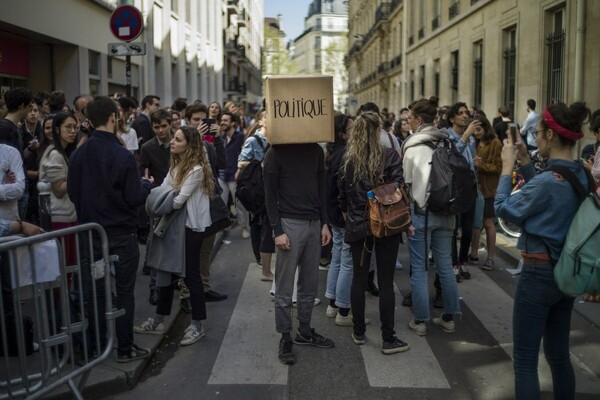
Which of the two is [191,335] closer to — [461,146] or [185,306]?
[185,306]

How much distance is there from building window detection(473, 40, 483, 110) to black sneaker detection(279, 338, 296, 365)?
17.9 m

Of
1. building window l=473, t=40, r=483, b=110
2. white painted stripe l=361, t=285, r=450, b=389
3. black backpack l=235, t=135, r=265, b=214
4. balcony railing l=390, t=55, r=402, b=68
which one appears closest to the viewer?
white painted stripe l=361, t=285, r=450, b=389

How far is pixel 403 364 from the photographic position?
4.95 m

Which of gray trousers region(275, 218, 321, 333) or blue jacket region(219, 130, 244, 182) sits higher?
blue jacket region(219, 130, 244, 182)

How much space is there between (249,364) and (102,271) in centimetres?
140

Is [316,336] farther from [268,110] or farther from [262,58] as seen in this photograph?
[262,58]

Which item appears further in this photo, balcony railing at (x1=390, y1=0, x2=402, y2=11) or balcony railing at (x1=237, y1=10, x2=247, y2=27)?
balcony railing at (x1=237, y1=10, x2=247, y2=27)

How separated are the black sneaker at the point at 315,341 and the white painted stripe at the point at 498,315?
58.2 inches

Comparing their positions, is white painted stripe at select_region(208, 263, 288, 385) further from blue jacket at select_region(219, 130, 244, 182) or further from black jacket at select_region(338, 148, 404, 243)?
blue jacket at select_region(219, 130, 244, 182)

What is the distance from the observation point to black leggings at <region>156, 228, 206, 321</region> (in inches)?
210

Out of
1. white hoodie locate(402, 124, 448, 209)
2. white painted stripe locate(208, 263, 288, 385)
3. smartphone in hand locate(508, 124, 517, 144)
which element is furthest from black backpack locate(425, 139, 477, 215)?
white painted stripe locate(208, 263, 288, 385)

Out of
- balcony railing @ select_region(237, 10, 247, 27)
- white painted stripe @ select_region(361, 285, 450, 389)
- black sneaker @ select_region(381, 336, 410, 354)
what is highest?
balcony railing @ select_region(237, 10, 247, 27)

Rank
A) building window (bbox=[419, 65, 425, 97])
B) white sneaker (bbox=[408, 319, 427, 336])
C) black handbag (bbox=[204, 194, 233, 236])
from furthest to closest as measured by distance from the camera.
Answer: building window (bbox=[419, 65, 425, 97]) < white sneaker (bbox=[408, 319, 427, 336]) < black handbag (bbox=[204, 194, 233, 236])

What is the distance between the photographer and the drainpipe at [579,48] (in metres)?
13.0
